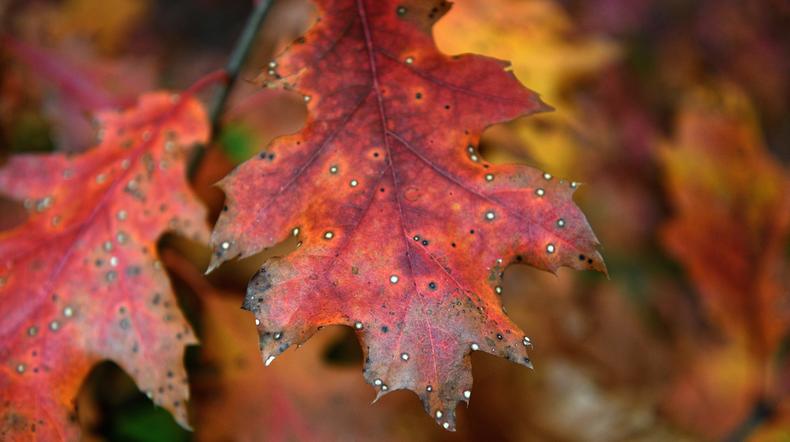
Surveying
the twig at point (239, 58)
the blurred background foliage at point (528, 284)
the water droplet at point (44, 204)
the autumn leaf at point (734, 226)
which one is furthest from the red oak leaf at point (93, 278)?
the autumn leaf at point (734, 226)

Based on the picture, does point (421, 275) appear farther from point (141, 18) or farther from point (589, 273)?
point (141, 18)

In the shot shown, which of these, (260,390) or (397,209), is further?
(260,390)

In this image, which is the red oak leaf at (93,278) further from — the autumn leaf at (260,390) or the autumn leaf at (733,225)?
the autumn leaf at (733,225)

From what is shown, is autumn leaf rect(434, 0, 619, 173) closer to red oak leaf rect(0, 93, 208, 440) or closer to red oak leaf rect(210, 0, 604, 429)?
red oak leaf rect(210, 0, 604, 429)

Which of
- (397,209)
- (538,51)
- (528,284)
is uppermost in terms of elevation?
(397,209)

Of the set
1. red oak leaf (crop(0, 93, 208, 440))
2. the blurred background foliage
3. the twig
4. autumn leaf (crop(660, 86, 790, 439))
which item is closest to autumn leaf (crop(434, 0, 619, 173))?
the blurred background foliage

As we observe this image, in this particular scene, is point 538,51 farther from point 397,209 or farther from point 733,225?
point 397,209

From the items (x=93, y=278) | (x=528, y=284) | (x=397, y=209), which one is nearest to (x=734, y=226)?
(x=528, y=284)
